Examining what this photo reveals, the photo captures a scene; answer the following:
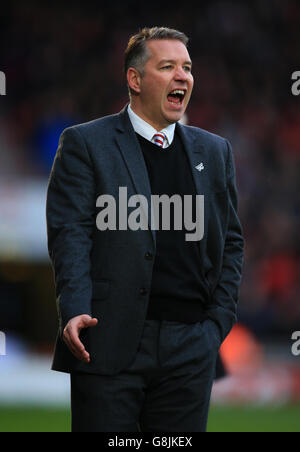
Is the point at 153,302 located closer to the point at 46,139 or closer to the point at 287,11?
the point at 46,139

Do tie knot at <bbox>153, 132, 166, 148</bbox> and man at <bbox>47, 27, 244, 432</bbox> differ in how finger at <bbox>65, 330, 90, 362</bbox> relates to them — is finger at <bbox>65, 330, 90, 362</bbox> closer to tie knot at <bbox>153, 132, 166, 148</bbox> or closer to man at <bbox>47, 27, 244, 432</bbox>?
man at <bbox>47, 27, 244, 432</bbox>

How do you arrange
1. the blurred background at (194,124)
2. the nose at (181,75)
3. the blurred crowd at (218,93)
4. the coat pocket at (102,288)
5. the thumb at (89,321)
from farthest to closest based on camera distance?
the blurred crowd at (218,93) < the blurred background at (194,124) < the nose at (181,75) < the coat pocket at (102,288) < the thumb at (89,321)

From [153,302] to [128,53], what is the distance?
865 millimetres

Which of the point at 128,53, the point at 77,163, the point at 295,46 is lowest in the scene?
the point at 77,163

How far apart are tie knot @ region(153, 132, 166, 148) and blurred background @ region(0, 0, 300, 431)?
482 cm

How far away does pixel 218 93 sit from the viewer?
10.9 metres

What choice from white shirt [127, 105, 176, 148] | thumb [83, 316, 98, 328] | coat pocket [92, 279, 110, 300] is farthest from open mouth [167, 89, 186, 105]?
thumb [83, 316, 98, 328]

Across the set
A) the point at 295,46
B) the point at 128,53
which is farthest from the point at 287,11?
the point at 128,53

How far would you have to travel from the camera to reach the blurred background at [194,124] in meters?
8.79

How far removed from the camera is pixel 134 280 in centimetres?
240

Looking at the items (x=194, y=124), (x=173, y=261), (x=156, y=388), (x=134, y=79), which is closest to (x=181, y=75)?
(x=134, y=79)

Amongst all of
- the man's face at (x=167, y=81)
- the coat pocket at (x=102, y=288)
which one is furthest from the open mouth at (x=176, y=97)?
the coat pocket at (x=102, y=288)

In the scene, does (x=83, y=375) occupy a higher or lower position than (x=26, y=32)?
lower

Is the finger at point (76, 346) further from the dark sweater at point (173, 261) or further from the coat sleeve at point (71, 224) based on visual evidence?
the dark sweater at point (173, 261)
